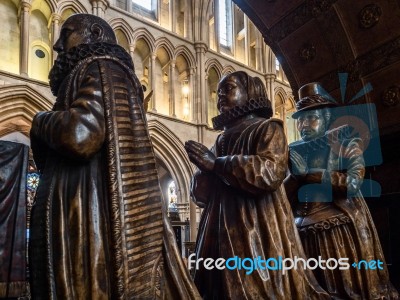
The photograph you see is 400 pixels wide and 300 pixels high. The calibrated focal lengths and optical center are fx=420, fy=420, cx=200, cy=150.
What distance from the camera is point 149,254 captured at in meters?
1.54

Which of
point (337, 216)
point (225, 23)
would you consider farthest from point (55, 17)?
point (337, 216)

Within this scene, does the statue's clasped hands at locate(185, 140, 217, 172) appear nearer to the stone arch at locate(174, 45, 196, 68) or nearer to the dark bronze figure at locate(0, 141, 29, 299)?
the dark bronze figure at locate(0, 141, 29, 299)

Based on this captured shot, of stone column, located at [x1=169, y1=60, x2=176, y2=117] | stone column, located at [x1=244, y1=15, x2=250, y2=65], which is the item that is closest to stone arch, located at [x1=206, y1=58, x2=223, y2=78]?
stone column, located at [x1=169, y1=60, x2=176, y2=117]

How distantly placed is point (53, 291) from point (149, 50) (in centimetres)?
1393

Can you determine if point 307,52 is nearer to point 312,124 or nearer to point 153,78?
point 312,124

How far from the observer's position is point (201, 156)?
83.0 inches

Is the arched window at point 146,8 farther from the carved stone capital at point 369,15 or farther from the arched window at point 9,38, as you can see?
the carved stone capital at point 369,15

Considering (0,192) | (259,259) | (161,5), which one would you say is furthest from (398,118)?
(161,5)

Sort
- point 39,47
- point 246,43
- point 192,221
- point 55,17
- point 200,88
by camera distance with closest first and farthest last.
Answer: point 55,17, point 39,47, point 192,221, point 200,88, point 246,43

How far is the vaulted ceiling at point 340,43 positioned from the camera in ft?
→ 11.8

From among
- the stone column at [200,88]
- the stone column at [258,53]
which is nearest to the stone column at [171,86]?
the stone column at [200,88]

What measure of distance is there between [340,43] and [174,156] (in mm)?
10976

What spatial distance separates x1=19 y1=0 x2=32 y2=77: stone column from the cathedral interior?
0.03m

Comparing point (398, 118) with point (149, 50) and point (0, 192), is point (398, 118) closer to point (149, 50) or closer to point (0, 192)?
point (0, 192)
